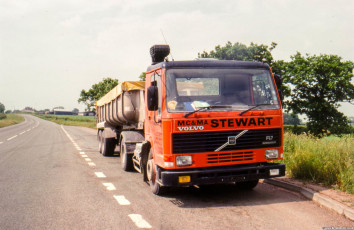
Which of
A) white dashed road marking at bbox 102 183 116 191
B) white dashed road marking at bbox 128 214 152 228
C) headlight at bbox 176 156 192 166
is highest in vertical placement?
headlight at bbox 176 156 192 166

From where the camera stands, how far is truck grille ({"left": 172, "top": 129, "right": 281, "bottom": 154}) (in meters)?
5.90

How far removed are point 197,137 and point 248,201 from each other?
60.3 inches

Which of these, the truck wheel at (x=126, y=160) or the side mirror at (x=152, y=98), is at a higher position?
the side mirror at (x=152, y=98)

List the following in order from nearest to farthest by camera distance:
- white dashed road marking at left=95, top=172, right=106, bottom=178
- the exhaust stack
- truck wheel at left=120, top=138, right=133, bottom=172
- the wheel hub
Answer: the wheel hub → the exhaust stack → white dashed road marking at left=95, top=172, right=106, bottom=178 → truck wheel at left=120, top=138, right=133, bottom=172

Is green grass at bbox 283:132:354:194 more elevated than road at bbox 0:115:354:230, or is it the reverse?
green grass at bbox 283:132:354:194

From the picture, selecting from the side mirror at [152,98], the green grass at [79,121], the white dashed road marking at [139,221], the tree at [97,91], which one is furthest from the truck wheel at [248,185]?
the green grass at [79,121]

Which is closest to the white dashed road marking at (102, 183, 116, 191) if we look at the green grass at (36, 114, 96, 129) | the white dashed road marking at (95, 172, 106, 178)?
the white dashed road marking at (95, 172, 106, 178)

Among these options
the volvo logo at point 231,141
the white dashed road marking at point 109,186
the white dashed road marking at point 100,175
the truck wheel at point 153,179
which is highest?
the volvo logo at point 231,141

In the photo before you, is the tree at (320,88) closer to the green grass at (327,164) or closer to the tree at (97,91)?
the tree at (97,91)

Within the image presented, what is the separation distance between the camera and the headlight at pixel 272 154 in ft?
20.9

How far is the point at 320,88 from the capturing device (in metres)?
48.4

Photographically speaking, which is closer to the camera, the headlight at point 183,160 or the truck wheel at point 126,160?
the headlight at point 183,160

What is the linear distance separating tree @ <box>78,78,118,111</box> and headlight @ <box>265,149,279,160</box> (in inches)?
1541

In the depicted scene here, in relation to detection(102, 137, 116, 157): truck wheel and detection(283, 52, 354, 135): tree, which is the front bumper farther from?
detection(283, 52, 354, 135): tree
